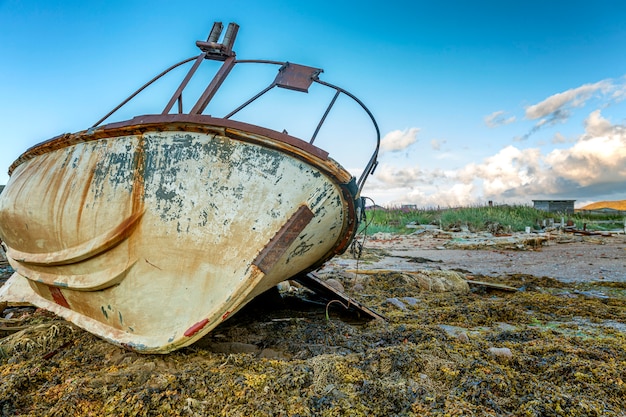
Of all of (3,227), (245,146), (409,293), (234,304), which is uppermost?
(245,146)

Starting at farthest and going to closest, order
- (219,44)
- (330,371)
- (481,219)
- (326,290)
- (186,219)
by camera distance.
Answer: (481,219), (326,290), (219,44), (186,219), (330,371)

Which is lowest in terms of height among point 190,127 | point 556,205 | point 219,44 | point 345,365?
point 345,365

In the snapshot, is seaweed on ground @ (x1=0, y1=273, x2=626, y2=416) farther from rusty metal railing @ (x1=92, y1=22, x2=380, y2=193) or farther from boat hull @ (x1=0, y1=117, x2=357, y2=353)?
rusty metal railing @ (x1=92, y1=22, x2=380, y2=193)

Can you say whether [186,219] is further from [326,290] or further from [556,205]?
[556,205]

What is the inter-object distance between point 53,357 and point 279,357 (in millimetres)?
1379

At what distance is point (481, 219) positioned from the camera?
17.8 meters

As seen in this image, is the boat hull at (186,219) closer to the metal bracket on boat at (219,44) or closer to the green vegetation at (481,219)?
the metal bracket on boat at (219,44)

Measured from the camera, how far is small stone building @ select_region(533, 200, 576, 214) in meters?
24.0

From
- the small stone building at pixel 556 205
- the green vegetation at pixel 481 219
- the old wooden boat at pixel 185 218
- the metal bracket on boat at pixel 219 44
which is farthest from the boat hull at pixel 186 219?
the small stone building at pixel 556 205

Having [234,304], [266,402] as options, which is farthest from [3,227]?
[266,402]

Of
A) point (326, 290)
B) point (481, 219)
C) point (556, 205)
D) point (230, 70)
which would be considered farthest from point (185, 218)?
point (556, 205)

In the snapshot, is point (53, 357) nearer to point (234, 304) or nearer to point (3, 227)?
point (234, 304)

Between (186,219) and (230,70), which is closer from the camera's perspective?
(186,219)

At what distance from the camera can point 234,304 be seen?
2248 mm
